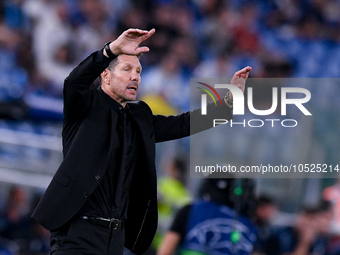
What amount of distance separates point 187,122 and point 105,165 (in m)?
0.64

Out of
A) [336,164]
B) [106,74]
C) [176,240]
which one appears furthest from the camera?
[336,164]

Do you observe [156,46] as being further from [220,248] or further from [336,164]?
[220,248]

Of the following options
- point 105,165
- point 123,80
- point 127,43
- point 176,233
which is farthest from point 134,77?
point 176,233

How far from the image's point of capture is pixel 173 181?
5.18 m

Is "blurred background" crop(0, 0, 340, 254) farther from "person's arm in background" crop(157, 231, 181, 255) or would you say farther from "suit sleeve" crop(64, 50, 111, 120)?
"suit sleeve" crop(64, 50, 111, 120)

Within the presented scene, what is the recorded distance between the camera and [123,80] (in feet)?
7.98

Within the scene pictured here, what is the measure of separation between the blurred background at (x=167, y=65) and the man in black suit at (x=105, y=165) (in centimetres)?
255

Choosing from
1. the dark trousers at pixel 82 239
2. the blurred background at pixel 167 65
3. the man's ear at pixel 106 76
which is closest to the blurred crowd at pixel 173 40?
the blurred background at pixel 167 65

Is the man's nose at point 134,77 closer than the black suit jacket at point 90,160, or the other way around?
the black suit jacket at point 90,160

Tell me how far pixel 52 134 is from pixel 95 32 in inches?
62.6

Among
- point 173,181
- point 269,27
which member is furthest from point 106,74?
point 269,27

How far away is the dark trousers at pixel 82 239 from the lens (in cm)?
219

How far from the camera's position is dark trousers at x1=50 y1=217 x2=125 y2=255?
7.17 feet

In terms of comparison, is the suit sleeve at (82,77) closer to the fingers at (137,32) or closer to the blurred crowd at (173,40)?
the fingers at (137,32)
